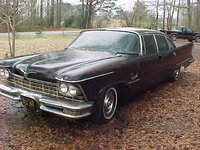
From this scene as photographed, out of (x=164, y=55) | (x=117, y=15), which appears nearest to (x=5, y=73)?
(x=164, y=55)

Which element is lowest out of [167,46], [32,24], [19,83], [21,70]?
[19,83]

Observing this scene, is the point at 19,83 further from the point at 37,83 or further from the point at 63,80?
the point at 63,80

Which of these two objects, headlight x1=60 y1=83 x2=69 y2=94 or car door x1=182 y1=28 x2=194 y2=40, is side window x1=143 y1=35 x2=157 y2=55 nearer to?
headlight x1=60 y1=83 x2=69 y2=94

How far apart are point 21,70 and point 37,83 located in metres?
0.41

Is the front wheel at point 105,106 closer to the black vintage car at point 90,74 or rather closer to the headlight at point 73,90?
the black vintage car at point 90,74

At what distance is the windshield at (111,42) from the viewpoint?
4.47 metres

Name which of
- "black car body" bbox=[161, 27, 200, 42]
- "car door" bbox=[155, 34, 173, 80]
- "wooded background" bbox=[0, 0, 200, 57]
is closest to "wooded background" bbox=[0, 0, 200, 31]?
"wooded background" bbox=[0, 0, 200, 57]

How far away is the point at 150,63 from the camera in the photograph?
4.77 meters

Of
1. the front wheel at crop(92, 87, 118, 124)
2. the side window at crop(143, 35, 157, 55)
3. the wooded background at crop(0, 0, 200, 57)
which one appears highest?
the wooded background at crop(0, 0, 200, 57)

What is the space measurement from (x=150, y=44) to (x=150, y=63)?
1.55 ft

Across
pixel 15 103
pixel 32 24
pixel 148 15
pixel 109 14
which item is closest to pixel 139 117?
pixel 15 103

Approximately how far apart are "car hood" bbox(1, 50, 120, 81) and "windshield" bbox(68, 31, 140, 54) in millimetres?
274

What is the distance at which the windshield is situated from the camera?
447 centimetres

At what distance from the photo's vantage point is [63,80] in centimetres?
309
